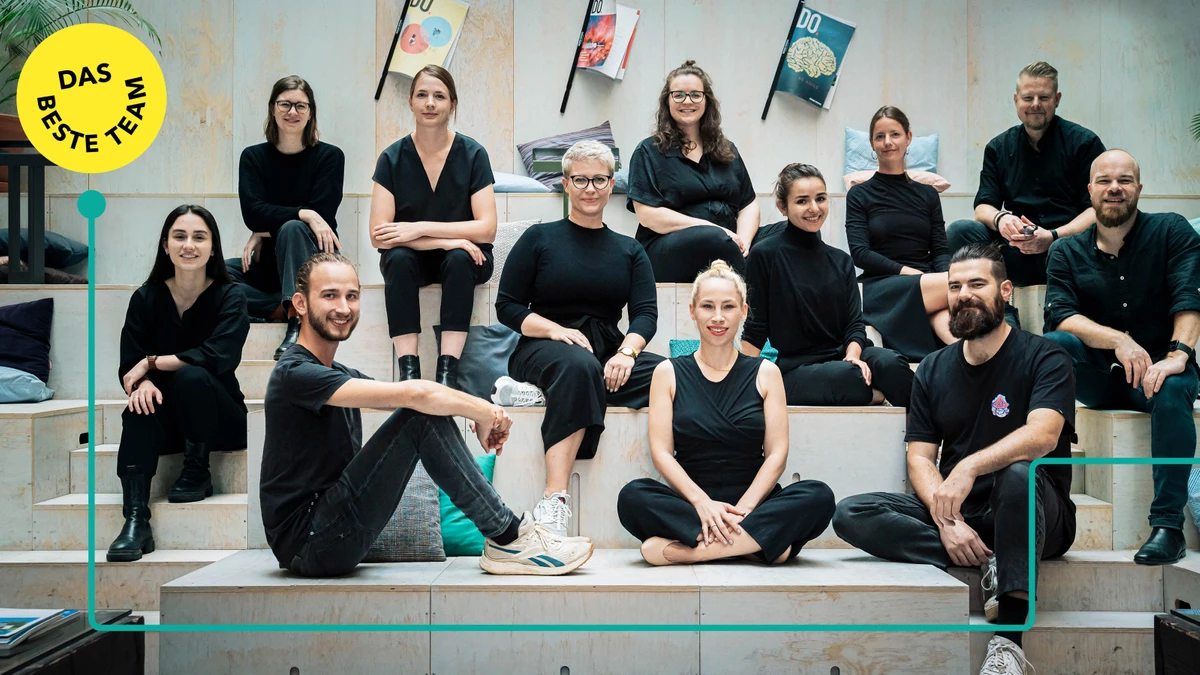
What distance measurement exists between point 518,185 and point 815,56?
156 centimetres

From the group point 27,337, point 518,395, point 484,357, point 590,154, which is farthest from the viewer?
point 27,337

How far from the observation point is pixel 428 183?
125 inches

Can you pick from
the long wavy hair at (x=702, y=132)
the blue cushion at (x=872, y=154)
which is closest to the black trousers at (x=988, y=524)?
the long wavy hair at (x=702, y=132)

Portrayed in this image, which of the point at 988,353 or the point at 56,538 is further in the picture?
the point at 56,538

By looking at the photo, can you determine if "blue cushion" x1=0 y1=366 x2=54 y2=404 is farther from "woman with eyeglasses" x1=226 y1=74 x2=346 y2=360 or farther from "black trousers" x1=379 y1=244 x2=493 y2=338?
"black trousers" x1=379 y1=244 x2=493 y2=338

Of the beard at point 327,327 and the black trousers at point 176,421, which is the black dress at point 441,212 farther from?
the beard at point 327,327

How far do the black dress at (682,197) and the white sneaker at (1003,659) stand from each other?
149 centimetres

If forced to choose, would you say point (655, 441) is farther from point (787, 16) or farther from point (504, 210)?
point (787, 16)

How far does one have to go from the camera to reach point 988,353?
2.44 meters

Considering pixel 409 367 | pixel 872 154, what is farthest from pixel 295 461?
pixel 872 154

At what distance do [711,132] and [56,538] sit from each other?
237 centimetres

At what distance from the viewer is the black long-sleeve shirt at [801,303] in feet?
9.39

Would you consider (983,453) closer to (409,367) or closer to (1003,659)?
(1003,659)

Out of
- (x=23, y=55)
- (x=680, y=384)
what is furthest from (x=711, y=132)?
(x=23, y=55)
